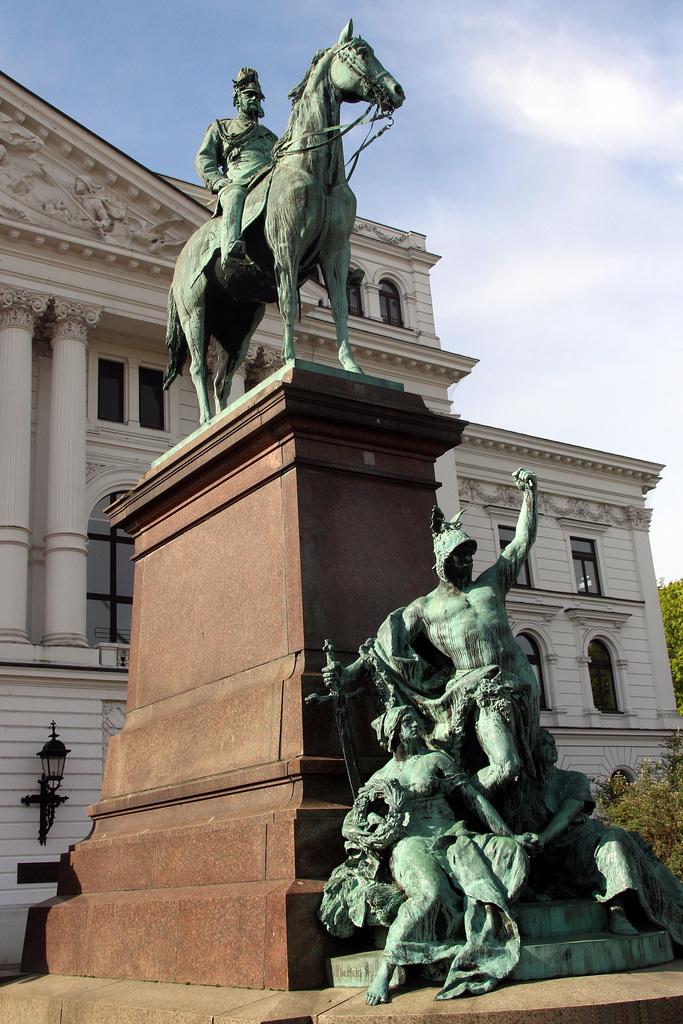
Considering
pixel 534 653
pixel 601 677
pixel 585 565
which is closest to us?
pixel 534 653

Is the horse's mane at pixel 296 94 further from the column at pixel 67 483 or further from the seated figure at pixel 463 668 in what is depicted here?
the column at pixel 67 483

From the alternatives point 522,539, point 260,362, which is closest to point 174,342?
point 522,539

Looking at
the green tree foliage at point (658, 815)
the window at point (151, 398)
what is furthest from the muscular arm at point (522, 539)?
the window at point (151, 398)

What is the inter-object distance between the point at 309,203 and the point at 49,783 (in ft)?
62.3

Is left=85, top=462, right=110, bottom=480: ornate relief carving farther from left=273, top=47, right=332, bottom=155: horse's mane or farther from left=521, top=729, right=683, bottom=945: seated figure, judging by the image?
left=521, top=729, right=683, bottom=945: seated figure

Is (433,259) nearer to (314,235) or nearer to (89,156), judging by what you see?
(89,156)

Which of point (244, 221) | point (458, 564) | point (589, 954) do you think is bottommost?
point (589, 954)

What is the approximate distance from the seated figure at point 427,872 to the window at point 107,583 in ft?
73.0

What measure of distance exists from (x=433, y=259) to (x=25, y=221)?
1698 cm

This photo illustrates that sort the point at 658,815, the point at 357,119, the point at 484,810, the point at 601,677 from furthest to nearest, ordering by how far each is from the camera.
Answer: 1. the point at 601,677
2. the point at 658,815
3. the point at 357,119
4. the point at 484,810

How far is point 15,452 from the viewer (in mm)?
26109

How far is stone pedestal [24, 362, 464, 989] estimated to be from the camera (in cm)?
500

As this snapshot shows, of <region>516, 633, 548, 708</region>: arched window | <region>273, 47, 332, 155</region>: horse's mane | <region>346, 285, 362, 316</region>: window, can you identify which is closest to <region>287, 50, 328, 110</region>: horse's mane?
<region>273, 47, 332, 155</region>: horse's mane

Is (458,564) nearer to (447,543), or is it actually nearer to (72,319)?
(447,543)
